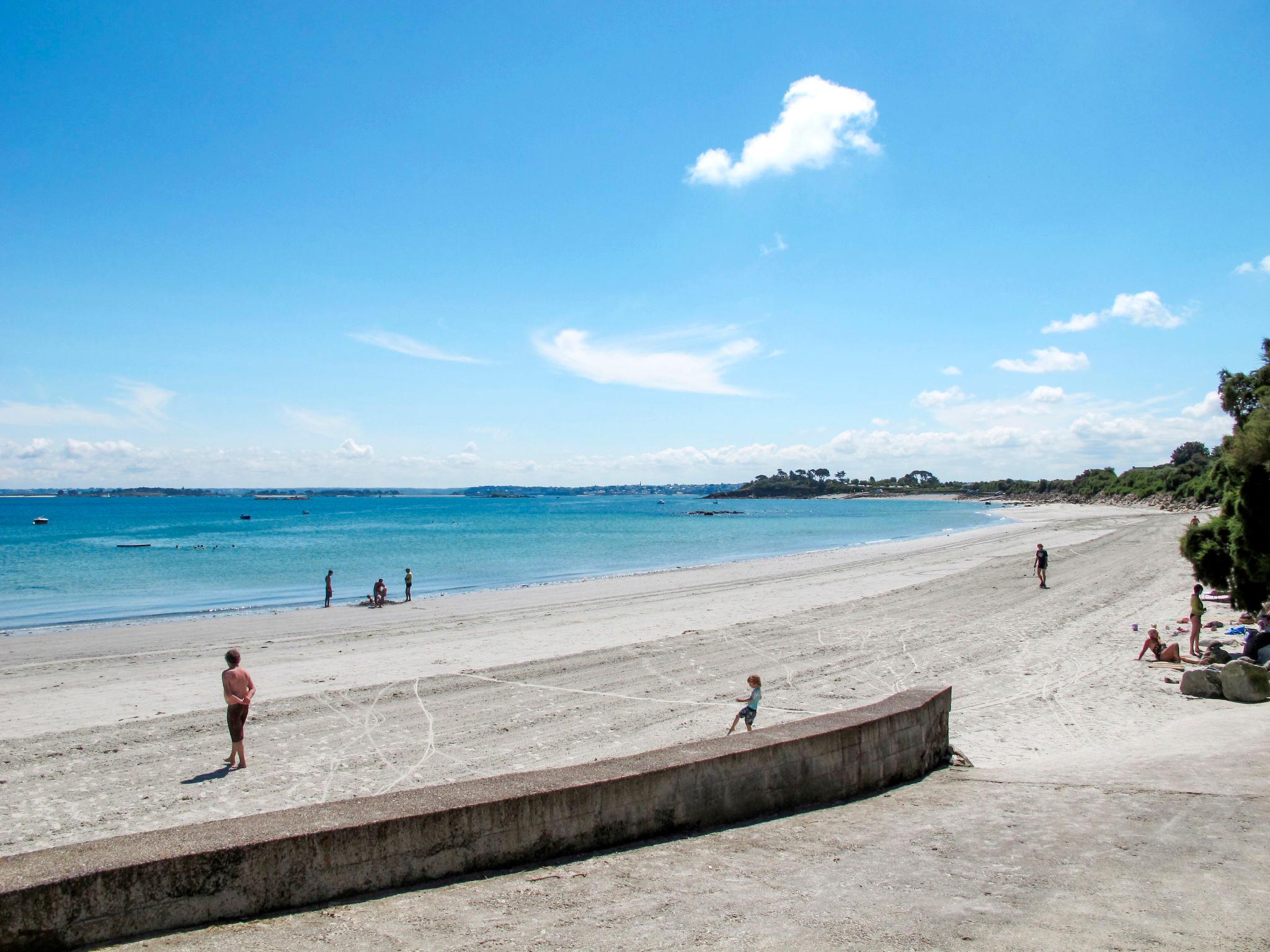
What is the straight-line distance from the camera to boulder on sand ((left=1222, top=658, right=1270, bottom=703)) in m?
11.4

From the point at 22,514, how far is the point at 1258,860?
7378 inches

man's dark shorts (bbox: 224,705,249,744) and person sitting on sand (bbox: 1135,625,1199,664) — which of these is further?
person sitting on sand (bbox: 1135,625,1199,664)

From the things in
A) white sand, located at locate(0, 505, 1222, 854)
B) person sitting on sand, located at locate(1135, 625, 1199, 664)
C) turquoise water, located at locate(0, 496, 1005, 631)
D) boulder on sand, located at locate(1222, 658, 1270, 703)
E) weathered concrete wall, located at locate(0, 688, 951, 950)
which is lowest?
turquoise water, located at locate(0, 496, 1005, 631)

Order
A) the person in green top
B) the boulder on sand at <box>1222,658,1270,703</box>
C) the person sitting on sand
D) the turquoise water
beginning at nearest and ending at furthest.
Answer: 1. the boulder on sand at <box>1222,658,1270,703</box>
2. the person sitting on sand
3. the person in green top
4. the turquoise water

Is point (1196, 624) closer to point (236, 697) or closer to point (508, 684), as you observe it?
point (508, 684)

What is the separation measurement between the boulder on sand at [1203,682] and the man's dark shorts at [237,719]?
14172 millimetres

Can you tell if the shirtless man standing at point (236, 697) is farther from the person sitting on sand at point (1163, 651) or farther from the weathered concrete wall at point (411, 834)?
the person sitting on sand at point (1163, 651)

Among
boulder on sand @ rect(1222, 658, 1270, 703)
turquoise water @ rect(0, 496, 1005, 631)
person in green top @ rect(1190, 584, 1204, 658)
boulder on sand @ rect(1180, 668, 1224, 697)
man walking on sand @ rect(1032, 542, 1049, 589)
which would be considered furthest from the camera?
turquoise water @ rect(0, 496, 1005, 631)

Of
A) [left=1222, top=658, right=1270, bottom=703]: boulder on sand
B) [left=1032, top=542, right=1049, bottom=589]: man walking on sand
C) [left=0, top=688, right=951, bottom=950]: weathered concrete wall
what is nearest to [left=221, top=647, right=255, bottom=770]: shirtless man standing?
[left=0, top=688, right=951, bottom=950]: weathered concrete wall

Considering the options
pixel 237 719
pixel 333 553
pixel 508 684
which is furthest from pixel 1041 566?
pixel 333 553

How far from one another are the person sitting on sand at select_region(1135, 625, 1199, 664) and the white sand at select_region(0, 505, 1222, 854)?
1.61ft

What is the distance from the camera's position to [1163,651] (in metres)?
15.4

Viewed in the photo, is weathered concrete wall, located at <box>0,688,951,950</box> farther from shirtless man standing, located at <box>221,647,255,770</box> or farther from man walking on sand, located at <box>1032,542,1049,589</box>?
man walking on sand, located at <box>1032,542,1049,589</box>

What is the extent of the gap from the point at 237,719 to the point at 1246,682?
46.5ft
